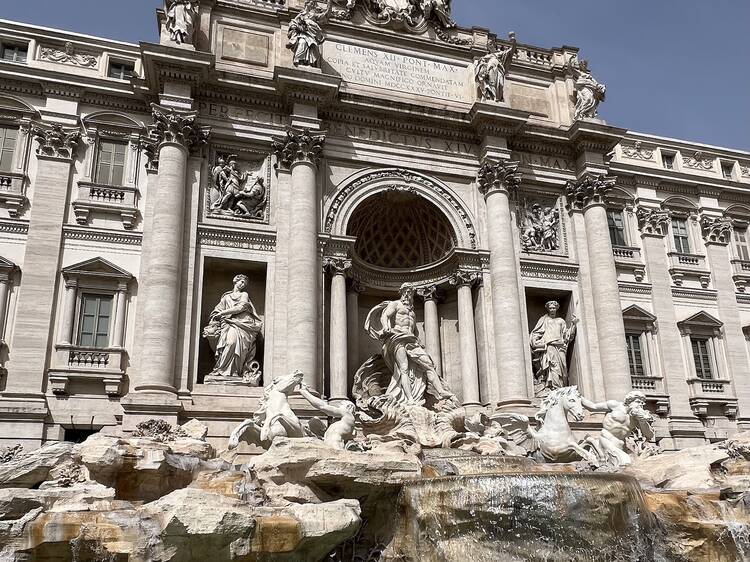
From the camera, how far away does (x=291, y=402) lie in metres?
17.6

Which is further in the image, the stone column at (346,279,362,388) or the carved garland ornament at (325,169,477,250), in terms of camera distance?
the carved garland ornament at (325,169,477,250)

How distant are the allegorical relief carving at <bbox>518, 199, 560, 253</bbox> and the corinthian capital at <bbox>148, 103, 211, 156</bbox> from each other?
10.9m

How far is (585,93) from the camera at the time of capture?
24000 mm

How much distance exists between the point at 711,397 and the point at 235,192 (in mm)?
17407

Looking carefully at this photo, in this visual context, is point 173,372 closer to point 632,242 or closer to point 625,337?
point 625,337

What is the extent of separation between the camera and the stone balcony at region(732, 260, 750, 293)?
2548cm

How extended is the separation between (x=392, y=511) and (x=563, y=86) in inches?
723

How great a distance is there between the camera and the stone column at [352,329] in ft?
66.2

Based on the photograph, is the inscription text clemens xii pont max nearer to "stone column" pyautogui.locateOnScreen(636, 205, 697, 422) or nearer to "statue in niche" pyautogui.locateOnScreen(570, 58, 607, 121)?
"statue in niche" pyautogui.locateOnScreen(570, 58, 607, 121)

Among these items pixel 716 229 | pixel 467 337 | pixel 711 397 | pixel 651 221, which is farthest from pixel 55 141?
pixel 716 229

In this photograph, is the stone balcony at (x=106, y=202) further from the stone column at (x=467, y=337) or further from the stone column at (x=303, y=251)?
the stone column at (x=467, y=337)

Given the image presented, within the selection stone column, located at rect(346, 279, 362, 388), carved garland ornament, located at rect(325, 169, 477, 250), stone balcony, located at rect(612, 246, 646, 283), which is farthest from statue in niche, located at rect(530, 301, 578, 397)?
stone column, located at rect(346, 279, 362, 388)

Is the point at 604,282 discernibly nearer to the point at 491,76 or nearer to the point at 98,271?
the point at 491,76

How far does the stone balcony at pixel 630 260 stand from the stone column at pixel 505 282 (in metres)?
4.72
